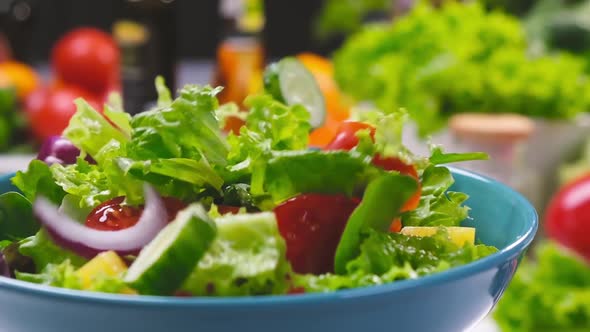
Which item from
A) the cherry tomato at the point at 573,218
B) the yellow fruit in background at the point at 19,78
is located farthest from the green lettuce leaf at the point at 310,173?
the yellow fruit in background at the point at 19,78

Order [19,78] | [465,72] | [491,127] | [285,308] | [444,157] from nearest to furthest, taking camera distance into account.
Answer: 1. [285,308]
2. [444,157]
3. [491,127]
4. [465,72]
5. [19,78]

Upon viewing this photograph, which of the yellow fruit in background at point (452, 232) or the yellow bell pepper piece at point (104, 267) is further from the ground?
the yellow bell pepper piece at point (104, 267)

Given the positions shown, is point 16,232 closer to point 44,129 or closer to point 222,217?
point 222,217

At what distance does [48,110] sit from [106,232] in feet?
5.17

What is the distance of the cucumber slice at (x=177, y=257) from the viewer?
45 cm

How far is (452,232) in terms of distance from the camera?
0.57 m

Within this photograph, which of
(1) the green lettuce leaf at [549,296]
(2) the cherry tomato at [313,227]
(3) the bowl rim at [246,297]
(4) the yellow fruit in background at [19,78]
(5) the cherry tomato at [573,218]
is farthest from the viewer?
(4) the yellow fruit in background at [19,78]

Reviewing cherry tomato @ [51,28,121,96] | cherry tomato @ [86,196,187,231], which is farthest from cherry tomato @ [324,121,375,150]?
cherry tomato @ [51,28,121,96]

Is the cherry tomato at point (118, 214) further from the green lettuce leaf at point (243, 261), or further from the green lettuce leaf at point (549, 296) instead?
the green lettuce leaf at point (549, 296)

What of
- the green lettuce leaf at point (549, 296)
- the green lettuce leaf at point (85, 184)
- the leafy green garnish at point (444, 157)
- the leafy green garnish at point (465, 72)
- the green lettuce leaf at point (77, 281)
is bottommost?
the green lettuce leaf at point (549, 296)

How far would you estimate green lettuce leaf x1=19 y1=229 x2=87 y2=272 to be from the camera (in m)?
0.53

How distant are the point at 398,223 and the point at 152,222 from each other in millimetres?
169

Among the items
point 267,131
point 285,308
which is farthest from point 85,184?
point 285,308

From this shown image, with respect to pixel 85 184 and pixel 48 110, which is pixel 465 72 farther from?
pixel 85 184
